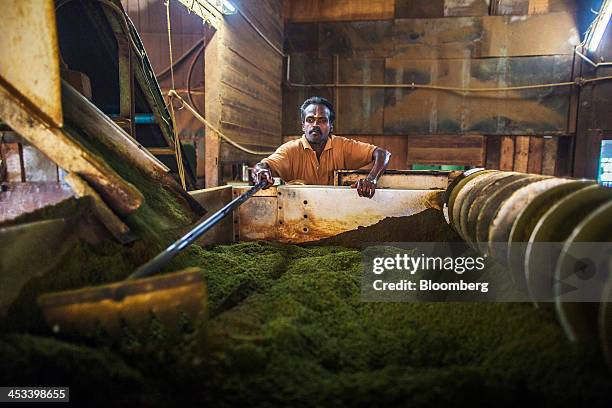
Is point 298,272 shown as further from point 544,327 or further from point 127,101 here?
point 127,101

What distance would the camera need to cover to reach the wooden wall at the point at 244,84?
4559 mm

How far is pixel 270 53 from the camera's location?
20.7ft

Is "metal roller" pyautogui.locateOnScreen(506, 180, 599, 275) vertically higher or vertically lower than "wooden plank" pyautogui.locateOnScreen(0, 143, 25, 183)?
lower

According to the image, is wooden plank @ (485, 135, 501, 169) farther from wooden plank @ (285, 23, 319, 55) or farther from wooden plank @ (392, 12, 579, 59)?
wooden plank @ (285, 23, 319, 55)

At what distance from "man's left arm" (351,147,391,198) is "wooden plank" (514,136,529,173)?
12.1 feet

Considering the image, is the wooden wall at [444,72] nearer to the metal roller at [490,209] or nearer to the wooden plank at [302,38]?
the wooden plank at [302,38]

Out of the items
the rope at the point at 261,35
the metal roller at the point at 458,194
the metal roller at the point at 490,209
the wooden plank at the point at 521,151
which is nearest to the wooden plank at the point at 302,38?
the rope at the point at 261,35

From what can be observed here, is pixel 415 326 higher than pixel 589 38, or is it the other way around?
pixel 589 38

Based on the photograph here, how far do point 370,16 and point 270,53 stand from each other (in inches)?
79.3

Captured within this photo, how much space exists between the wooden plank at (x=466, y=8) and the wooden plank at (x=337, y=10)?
3.16ft

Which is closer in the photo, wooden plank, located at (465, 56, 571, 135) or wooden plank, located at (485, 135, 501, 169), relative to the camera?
wooden plank, located at (465, 56, 571, 135)

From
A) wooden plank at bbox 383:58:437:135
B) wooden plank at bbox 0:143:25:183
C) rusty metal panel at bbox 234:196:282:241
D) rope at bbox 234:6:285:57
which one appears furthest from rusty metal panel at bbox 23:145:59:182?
wooden plank at bbox 383:58:437:135

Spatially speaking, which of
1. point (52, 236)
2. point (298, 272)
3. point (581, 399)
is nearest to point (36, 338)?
point (52, 236)

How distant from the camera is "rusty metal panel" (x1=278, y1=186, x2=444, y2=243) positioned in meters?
2.99
